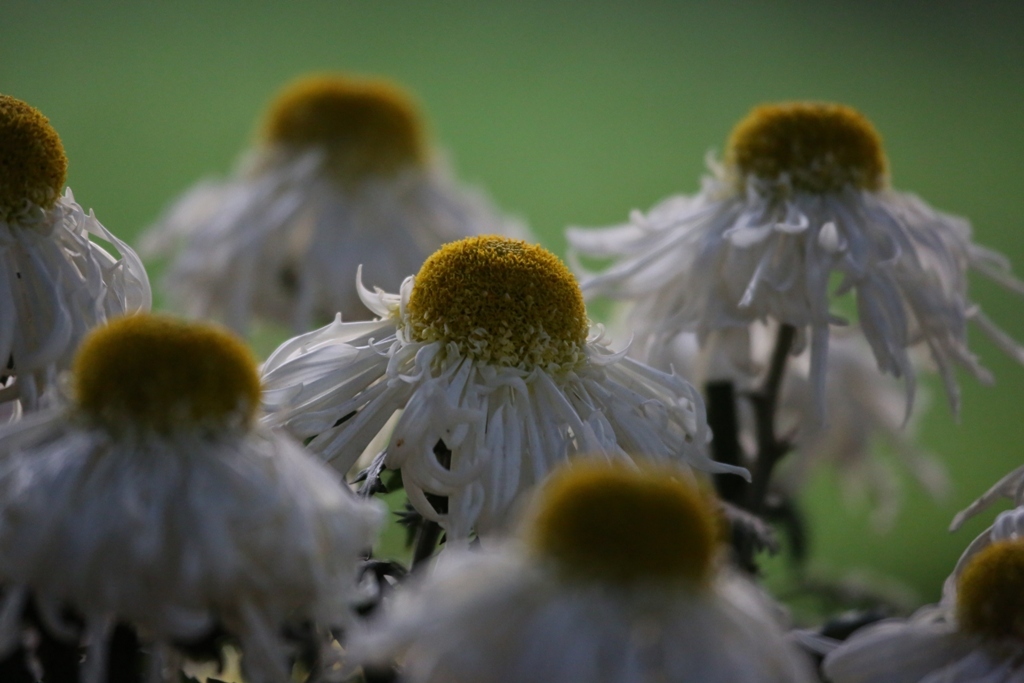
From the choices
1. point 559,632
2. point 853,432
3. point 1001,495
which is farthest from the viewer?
point 853,432

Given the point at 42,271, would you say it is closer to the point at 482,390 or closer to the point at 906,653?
the point at 482,390

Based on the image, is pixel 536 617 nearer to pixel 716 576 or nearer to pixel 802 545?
pixel 716 576

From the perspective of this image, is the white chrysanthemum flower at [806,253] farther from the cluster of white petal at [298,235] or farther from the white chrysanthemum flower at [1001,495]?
the cluster of white petal at [298,235]

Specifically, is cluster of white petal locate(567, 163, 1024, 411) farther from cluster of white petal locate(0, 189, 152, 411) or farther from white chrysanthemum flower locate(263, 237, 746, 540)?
cluster of white petal locate(0, 189, 152, 411)

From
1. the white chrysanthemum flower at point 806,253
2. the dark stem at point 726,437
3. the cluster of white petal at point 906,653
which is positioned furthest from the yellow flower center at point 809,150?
the cluster of white petal at point 906,653

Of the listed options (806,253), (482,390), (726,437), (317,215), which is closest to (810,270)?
(806,253)
